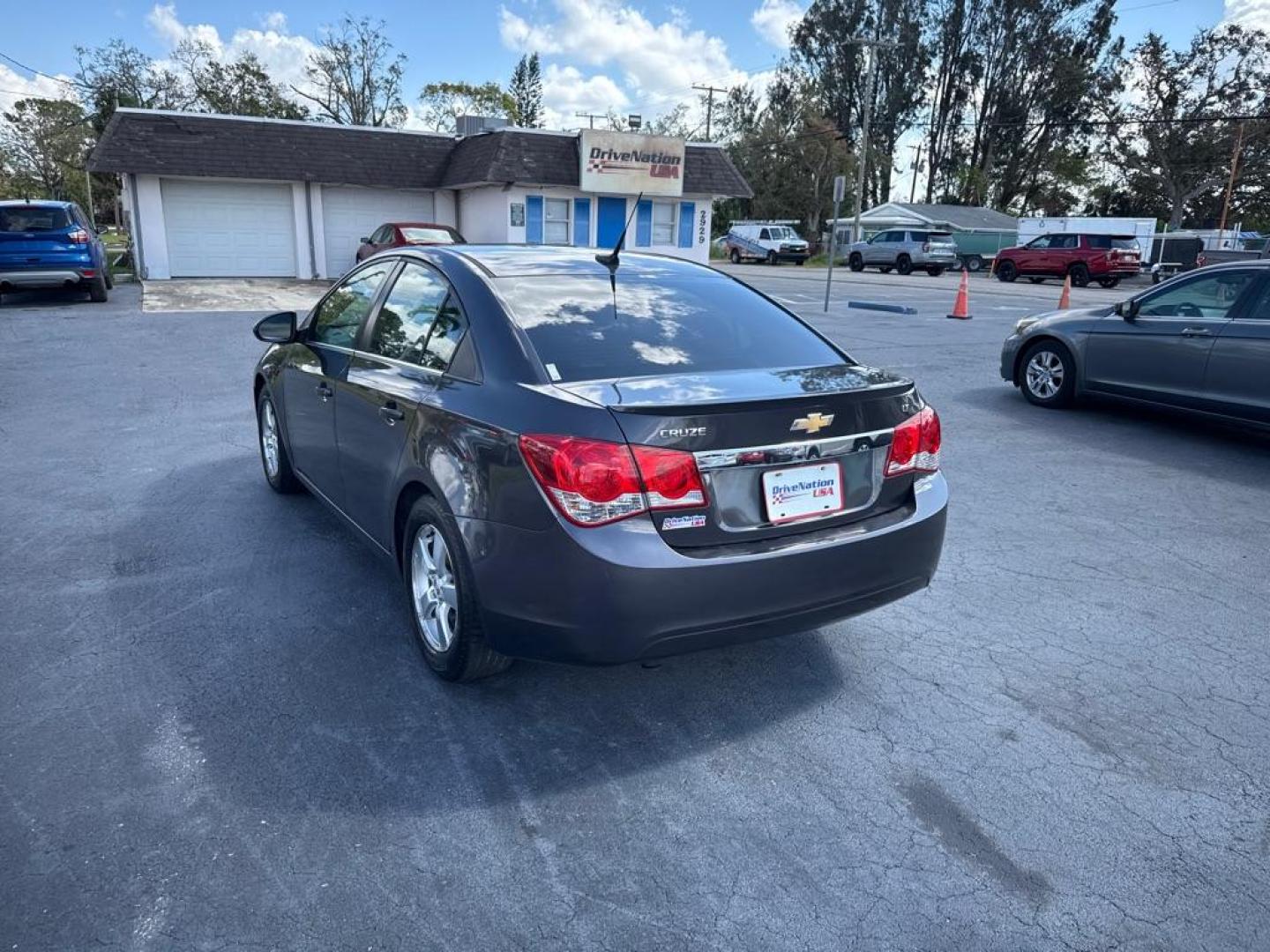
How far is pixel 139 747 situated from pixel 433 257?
2.18 metres

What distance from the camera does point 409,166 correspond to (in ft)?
86.9

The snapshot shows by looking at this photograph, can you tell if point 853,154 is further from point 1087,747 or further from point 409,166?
point 1087,747

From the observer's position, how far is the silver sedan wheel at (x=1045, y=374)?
8.79 meters

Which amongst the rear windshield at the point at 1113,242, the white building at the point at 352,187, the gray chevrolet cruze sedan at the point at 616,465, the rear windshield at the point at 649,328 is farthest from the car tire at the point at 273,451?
the rear windshield at the point at 1113,242

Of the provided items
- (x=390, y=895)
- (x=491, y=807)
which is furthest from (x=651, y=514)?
(x=390, y=895)

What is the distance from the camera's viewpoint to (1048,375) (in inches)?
349

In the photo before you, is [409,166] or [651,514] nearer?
[651,514]

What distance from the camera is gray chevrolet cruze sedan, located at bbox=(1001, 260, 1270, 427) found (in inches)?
279

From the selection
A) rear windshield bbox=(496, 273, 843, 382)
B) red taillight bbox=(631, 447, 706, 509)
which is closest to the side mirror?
rear windshield bbox=(496, 273, 843, 382)

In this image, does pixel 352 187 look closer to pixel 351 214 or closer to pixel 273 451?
pixel 351 214

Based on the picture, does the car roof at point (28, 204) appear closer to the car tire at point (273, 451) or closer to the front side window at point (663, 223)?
the car tire at point (273, 451)

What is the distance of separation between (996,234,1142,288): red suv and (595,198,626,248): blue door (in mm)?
15785

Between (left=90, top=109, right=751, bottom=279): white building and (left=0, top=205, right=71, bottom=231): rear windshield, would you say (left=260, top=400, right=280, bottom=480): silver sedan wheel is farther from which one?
(left=90, top=109, right=751, bottom=279): white building

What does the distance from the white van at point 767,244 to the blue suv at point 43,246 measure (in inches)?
1233
